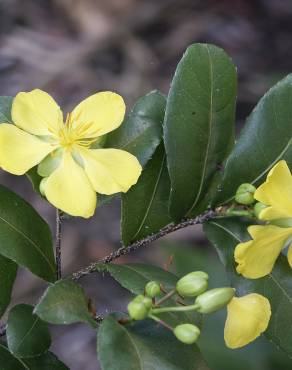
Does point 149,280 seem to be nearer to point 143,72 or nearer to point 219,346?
point 219,346

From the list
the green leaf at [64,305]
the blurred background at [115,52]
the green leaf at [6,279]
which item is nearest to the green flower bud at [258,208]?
the green leaf at [64,305]

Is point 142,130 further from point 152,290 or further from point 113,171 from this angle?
point 152,290

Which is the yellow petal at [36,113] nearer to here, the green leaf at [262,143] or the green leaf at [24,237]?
the green leaf at [24,237]

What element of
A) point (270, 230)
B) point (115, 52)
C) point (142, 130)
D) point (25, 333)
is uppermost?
point (142, 130)

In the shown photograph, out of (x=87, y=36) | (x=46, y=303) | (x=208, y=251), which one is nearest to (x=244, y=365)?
(x=208, y=251)

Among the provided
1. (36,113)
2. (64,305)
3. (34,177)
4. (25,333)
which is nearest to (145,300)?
(64,305)

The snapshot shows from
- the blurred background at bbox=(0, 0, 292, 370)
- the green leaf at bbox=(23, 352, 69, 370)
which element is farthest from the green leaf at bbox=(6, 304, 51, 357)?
the blurred background at bbox=(0, 0, 292, 370)
